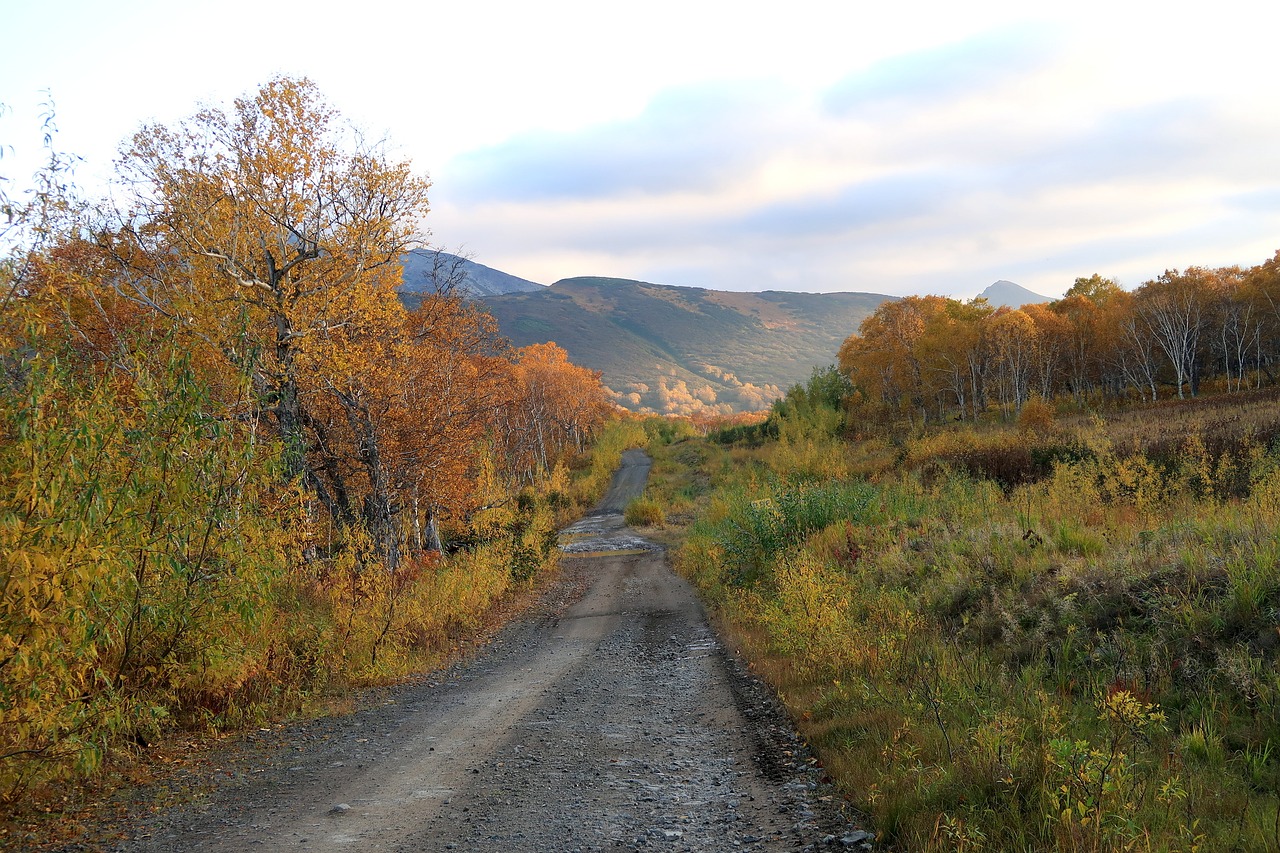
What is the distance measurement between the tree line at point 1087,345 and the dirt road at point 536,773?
167ft

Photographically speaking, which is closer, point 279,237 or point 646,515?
point 279,237

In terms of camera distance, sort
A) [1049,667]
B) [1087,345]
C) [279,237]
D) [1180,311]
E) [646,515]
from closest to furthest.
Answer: [1049,667], [279,237], [646,515], [1180,311], [1087,345]

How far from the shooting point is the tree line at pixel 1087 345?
53.3 m

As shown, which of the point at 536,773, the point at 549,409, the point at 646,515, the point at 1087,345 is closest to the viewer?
the point at 536,773

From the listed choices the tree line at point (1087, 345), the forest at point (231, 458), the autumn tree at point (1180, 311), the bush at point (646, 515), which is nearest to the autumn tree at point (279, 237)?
the forest at point (231, 458)

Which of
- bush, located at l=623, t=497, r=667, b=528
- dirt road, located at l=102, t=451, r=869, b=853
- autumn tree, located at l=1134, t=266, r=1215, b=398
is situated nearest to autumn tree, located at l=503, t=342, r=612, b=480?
bush, located at l=623, t=497, r=667, b=528

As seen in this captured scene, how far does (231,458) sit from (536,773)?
413 centimetres

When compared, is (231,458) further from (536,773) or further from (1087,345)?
(1087,345)

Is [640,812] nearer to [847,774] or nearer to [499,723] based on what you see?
[847,774]

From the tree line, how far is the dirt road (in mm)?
50998

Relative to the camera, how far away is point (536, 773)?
6.25m

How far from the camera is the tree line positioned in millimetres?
53344

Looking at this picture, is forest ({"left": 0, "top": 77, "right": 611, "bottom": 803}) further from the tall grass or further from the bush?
the bush

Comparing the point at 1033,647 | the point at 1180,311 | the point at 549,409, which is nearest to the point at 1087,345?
the point at 1180,311
